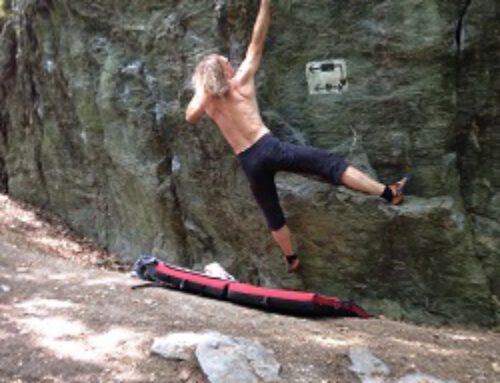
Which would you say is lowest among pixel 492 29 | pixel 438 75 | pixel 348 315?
pixel 348 315

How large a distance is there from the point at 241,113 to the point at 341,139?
1.19m

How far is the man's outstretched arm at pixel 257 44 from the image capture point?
5.43 m

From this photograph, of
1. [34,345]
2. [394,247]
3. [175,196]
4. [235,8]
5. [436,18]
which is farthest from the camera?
[175,196]

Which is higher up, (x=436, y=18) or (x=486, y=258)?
(x=436, y=18)

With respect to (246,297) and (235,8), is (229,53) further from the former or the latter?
(246,297)

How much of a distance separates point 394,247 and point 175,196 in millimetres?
3377

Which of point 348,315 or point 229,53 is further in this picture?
point 229,53

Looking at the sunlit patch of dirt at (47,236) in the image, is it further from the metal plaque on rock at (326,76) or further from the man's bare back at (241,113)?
the metal plaque on rock at (326,76)

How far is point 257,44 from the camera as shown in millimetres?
5555

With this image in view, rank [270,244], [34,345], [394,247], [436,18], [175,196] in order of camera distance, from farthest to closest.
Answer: [175,196] < [270,244] < [394,247] < [436,18] < [34,345]

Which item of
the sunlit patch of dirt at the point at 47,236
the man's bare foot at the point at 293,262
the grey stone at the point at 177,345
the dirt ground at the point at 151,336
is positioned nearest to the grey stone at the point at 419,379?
the dirt ground at the point at 151,336

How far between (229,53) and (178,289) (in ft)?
9.63

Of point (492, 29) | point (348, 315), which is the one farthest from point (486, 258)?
point (492, 29)

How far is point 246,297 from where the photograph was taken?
504 cm
